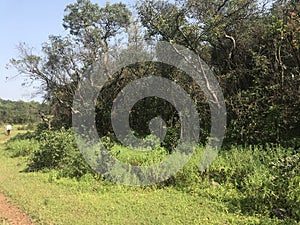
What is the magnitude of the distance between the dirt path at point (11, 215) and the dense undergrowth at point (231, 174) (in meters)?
1.71

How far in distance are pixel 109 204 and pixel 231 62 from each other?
23.6ft

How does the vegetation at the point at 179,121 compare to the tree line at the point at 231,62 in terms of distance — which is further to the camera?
the tree line at the point at 231,62

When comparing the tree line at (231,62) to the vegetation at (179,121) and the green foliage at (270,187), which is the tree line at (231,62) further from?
the green foliage at (270,187)

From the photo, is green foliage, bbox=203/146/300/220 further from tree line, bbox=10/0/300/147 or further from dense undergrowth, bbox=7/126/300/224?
tree line, bbox=10/0/300/147

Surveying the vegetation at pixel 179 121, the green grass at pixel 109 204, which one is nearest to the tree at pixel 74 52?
the vegetation at pixel 179 121

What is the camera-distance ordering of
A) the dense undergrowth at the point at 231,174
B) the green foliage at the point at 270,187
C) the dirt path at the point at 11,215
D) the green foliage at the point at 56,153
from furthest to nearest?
the green foliage at the point at 56,153 < the dirt path at the point at 11,215 < the dense undergrowth at the point at 231,174 < the green foliage at the point at 270,187

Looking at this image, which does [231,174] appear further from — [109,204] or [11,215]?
[11,215]

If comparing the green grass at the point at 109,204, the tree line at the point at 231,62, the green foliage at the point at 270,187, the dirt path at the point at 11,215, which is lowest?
A: the dirt path at the point at 11,215

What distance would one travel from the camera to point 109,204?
561cm

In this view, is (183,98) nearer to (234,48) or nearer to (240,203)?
(234,48)

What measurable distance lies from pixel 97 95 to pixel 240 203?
10.1 metres

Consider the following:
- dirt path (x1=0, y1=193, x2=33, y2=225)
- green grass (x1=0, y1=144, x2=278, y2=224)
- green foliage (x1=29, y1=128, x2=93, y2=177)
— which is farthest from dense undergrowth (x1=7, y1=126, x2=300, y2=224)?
dirt path (x1=0, y1=193, x2=33, y2=225)

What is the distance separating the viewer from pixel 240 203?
523 centimetres

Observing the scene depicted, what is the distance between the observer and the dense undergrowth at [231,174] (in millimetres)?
4922
